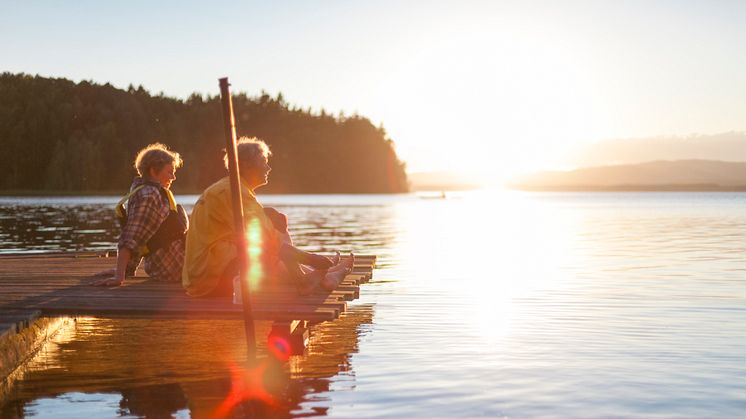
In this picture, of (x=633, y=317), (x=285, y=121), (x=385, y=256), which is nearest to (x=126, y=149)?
(x=285, y=121)

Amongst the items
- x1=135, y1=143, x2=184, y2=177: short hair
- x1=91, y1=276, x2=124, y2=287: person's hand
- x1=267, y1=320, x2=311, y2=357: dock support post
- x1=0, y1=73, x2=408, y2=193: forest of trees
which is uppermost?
x1=0, y1=73, x2=408, y2=193: forest of trees

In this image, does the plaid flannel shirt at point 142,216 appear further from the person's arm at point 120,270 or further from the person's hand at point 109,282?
the person's hand at point 109,282

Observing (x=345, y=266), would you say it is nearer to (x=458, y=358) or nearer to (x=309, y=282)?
(x=309, y=282)

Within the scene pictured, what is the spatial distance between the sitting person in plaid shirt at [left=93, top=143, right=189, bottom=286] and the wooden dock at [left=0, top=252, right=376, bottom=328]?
46 centimetres

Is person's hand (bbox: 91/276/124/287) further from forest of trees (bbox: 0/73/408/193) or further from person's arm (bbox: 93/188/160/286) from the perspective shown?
forest of trees (bbox: 0/73/408/193)

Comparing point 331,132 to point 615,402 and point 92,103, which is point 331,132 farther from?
point 615,402

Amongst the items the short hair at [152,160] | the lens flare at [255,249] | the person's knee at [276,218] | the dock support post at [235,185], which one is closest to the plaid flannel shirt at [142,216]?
the short hair at [152,160]

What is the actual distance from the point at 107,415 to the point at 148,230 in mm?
3136

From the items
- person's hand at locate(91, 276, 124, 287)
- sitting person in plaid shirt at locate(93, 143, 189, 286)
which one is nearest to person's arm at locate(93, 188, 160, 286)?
sitting person in plaid shirt at locate(93, 143, 189, 286)

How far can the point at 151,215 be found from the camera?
31.9 feet

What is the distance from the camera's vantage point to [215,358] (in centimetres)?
953

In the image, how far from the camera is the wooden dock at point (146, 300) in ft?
27.4

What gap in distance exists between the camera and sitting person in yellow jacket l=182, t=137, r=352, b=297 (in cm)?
848

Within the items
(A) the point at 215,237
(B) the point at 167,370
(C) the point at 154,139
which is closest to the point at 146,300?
(B) the point at 167,370
